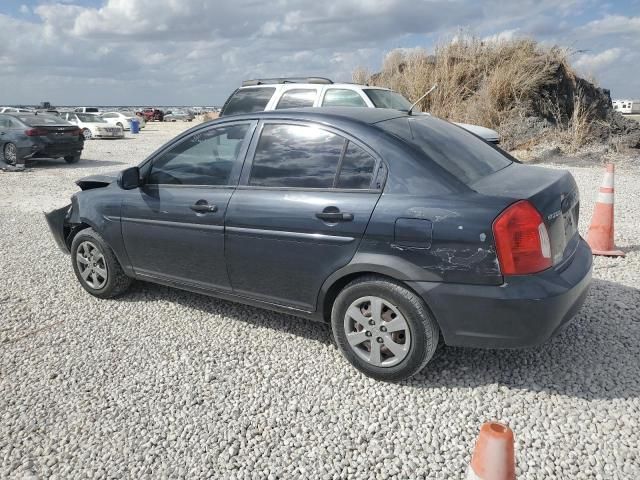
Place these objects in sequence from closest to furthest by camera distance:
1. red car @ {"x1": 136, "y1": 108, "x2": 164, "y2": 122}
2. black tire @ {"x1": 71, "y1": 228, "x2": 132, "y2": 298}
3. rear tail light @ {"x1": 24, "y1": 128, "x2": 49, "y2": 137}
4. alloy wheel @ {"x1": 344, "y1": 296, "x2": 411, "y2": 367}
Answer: alloy wheel @ {"x1": 344, "y1": 296, "x2": 411, "y2": 367}
black tire @ {"x1": 71, "y1": 228, "x2": 132, "y2": 298}
rear tail light @ {"x1": 24, "y1": 128, "x2": 49, "y2": 137}
red car @ {"x1": 136, "y1": 108, "x2": 164, "y2": 122}

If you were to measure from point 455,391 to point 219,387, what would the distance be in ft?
4.78

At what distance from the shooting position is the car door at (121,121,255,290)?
3.64 metres

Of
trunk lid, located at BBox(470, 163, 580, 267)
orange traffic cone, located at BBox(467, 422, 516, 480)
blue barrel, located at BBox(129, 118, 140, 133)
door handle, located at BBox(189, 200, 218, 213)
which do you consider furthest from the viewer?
blue barrel, located at BBox(129, 118, 140, 133)

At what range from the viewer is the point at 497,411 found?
2.84m

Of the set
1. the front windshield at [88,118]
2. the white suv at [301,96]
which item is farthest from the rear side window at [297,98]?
the front windshield at [88,118]

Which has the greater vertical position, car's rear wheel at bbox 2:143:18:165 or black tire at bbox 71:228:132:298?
car's rear wheel at bbox 2:143:18:165

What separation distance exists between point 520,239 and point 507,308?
376 millimetres

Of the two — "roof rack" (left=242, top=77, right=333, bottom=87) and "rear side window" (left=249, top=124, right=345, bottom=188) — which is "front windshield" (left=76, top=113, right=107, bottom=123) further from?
"rear side window" (left=249, top=124, right=345, bottom=188)

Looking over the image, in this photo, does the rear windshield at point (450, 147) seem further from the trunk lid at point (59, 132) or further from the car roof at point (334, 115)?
the trunk lid at point (59, 132)

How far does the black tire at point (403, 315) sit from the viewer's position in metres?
2.91

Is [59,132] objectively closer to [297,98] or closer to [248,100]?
[248,100]

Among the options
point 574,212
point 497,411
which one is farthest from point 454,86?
point 497,411

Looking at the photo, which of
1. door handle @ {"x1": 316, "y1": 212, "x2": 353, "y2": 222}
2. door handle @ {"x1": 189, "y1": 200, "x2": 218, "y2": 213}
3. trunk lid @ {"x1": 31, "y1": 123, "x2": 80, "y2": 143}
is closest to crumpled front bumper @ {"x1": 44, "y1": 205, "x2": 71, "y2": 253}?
door handle @ {"x1": 189, "y1": 200, "x2": 218, "y2": 213}

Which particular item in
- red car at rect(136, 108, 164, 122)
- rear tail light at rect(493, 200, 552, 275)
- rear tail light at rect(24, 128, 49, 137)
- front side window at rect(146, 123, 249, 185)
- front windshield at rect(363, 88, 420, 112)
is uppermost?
red car at rect(136, 108, 164, 122)
